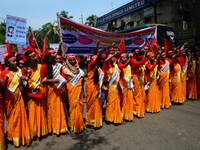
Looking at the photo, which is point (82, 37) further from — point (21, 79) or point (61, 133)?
point (61, 133)

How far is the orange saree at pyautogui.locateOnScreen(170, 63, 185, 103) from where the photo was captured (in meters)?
5.41

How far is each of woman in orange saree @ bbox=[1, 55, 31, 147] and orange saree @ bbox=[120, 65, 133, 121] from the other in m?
2.29

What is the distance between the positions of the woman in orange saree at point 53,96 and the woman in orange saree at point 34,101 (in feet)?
0.40

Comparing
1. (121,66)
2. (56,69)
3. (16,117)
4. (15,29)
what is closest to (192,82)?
(121,66)

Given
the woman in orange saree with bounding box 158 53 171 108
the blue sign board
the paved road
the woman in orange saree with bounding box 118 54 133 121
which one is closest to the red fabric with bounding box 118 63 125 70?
the woman in orange saree with bounding box 118 54 133 121

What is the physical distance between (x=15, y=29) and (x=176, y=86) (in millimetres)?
5049

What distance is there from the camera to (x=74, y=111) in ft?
11.3

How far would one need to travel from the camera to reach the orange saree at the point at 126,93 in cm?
414

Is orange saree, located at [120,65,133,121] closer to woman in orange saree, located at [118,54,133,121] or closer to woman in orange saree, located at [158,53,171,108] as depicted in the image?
woman in orange saree, located at [118,54,133,121]

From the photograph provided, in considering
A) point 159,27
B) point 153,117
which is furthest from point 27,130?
point 159,27

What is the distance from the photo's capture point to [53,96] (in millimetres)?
3334

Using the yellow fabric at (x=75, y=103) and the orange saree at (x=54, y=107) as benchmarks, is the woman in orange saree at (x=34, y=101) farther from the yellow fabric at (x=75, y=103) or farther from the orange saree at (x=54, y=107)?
the yellow fabric at (x=75, y=103)

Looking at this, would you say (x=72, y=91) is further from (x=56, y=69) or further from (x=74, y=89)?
(x=56, y=69)

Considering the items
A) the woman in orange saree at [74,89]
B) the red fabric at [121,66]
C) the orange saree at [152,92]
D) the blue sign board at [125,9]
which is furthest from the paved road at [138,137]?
the blue sign board at [125,9]
